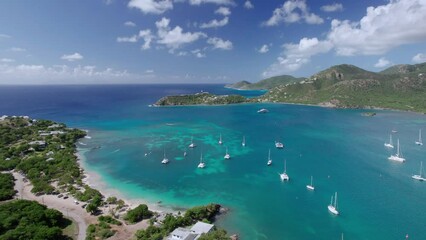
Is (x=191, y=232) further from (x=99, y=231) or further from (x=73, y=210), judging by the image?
(x=73, y=210)

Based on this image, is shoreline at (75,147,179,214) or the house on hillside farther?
shoreline at (75,147,179,214)

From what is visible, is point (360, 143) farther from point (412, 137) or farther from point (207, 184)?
point (207, 184)

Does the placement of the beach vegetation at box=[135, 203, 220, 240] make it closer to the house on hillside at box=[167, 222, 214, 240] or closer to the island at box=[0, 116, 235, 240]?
the island at box=[0, 116, 235, 240]

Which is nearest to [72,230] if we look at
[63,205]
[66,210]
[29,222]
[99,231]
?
[99,231]

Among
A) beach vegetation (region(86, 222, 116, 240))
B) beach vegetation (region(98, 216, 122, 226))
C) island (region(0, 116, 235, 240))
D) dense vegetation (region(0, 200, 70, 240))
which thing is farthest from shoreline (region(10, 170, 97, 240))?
dense vegetation (region(0, 200, 70, 240))

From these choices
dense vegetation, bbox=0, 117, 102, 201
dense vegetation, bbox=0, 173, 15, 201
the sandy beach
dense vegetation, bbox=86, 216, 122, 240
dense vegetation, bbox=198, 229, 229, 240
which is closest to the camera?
dense vegetation, bbox=198, 229, 229, 240

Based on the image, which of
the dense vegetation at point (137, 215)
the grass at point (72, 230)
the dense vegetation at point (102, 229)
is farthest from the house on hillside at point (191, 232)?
the grass at point (72, 230)

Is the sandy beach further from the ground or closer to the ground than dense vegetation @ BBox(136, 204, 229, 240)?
closer to the ground
